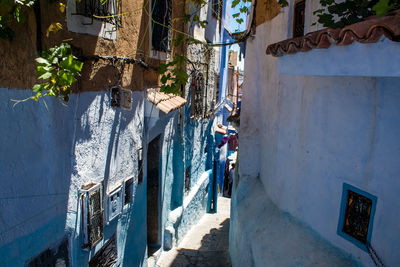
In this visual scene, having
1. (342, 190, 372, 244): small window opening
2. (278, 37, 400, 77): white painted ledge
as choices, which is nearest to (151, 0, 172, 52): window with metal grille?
(278, 37, 400, 77): white painted ledge

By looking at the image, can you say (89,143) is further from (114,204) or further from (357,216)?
(357,216)

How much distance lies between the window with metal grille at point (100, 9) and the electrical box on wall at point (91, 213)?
2.25 m

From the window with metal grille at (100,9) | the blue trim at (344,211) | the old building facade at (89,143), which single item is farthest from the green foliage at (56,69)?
the blue trim at (344,211)

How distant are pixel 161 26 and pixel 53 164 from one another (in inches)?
164

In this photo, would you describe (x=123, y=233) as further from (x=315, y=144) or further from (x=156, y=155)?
(x=315, y=144)

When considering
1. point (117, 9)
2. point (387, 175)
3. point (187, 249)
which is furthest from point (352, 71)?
point (187, 249)

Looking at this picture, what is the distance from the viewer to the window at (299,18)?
538 cm

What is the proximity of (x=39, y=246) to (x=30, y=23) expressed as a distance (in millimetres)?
2398

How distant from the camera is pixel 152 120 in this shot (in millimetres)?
6656

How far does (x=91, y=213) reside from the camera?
439 centimetres

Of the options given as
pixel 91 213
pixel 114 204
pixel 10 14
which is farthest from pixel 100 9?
pixel 114 204

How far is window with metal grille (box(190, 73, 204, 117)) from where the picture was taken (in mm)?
10631

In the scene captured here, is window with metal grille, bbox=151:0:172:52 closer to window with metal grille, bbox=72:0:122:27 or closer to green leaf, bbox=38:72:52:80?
window with metal grille, bbox=72:0:122:27

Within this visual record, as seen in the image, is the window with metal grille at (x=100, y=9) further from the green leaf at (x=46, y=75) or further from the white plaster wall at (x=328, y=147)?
the white plaster wall at (x=328, y=147)
